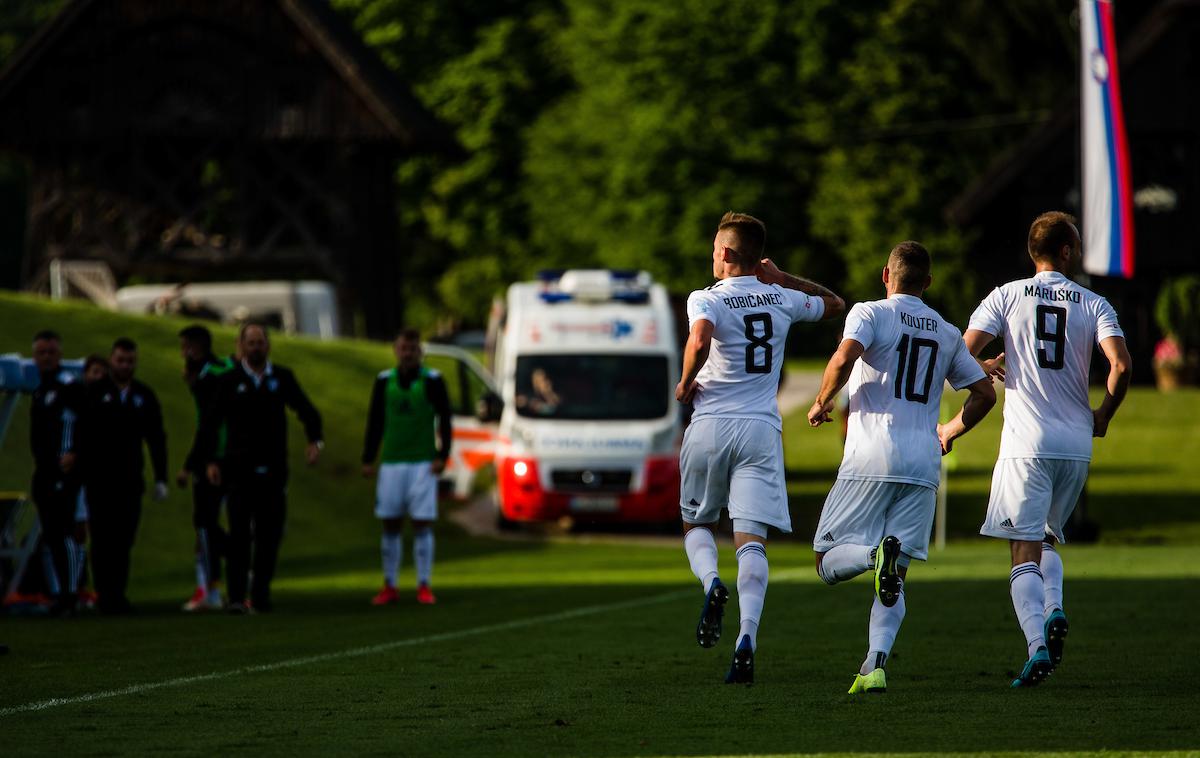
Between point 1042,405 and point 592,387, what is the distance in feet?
53.9

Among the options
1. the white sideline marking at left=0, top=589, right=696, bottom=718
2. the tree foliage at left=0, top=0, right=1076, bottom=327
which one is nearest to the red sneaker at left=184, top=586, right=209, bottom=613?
the white sideline marking at left=0, top=589, right=696, bottom=718

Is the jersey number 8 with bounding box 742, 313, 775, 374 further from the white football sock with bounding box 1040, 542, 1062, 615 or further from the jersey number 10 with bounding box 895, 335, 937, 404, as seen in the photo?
the white football sock with bounding box 1040, 542, 1062, 615

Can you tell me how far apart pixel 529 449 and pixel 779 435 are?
15549mm

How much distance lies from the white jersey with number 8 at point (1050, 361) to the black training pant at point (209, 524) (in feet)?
24.8

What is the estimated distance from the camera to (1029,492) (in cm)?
932

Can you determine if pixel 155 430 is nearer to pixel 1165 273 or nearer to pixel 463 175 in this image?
pixel 1165 273

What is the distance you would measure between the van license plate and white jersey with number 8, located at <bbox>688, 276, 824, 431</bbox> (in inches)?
606

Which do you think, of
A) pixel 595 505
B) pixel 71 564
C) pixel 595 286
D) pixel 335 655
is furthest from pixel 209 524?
pixel 595 286

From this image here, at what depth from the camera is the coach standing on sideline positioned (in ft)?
49.2

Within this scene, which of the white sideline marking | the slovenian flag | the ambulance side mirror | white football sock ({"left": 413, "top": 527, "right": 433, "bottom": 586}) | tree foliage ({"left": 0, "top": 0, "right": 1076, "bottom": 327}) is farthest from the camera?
tree foliage ({"left": 0, "top": 0, "right": 1076, "bottom": 327})

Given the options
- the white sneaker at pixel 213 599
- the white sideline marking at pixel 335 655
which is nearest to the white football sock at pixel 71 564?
the white sneaker at pixel 213 599

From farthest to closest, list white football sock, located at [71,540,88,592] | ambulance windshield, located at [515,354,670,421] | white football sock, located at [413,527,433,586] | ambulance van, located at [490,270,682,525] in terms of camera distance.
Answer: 1. ambulance windshield, located at [515,354,670,421]
2. ambulance van, located at [490,270,682,525]
3. white football sock, located at [413,527,433,586]
4. white football sock, located at [71,540,88,592]

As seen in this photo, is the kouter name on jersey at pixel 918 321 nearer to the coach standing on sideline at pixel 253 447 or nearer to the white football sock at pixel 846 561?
the white football sock at pixel 846 561

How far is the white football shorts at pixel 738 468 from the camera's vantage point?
31.0 ft
